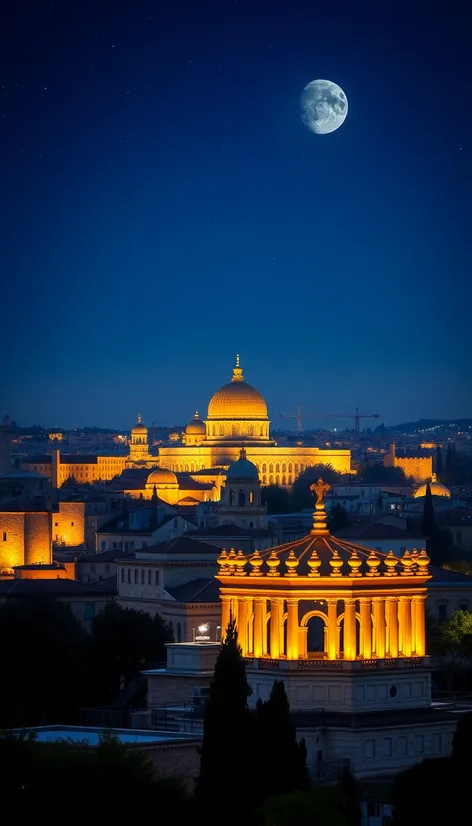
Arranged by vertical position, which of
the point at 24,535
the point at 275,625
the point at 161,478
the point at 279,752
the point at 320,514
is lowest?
the point at 279,752

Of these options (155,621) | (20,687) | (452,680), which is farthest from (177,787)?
(155,621)

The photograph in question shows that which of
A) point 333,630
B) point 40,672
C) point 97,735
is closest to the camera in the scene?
point 97,735

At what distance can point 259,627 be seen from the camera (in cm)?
5234

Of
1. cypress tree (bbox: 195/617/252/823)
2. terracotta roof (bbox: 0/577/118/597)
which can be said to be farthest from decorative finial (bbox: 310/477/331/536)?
terracotta roof (bbox: 0/577/118/597)

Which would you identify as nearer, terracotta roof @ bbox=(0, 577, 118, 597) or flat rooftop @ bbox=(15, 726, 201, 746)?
flat rooftop @ bbox=(15, 726, 201, 746)

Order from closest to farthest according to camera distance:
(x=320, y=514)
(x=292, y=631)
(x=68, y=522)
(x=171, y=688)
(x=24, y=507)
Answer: (x=292, y=631) → (x=320, y=514) → (x=171, y=688) → (x=24, y=507) → (x=68, y=522)

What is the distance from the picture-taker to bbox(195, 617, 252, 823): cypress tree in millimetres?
44344

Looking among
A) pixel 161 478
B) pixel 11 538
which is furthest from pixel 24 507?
pixel 161 478

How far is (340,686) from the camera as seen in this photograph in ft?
169

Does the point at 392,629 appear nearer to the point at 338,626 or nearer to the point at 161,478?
the point at 338,626

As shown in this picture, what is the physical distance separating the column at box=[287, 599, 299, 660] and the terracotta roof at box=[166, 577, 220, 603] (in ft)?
103

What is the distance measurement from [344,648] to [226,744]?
21.3ft

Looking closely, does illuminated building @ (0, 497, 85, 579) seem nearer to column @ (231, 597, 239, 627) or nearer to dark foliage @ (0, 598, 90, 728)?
dark foliage @ (0, 598, 90, 728)

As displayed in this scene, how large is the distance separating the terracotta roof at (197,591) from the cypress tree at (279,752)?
121 feet
